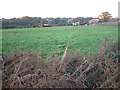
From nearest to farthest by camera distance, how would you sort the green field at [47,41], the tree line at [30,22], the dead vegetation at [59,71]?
the dead vegetation at [59,71], the green field at [47,41], the tree line at [30,22]

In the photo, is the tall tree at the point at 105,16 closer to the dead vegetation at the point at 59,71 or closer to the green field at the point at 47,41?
the green field at the point at 47,41

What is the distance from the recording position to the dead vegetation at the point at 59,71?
9.81 feet

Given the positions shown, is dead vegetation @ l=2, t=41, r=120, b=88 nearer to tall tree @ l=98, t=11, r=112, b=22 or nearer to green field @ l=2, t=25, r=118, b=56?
green field @ l=2, t=25, r=118, b=56

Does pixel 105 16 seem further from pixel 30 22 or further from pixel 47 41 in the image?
pixel 30 22

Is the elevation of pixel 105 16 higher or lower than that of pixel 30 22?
higher

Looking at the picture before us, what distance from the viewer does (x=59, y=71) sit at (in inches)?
134

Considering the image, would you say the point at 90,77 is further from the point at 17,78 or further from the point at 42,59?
the point at 17,78

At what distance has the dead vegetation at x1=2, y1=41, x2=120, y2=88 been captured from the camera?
299cm

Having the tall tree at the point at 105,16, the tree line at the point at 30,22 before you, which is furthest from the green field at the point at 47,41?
the tall tree at the point at 105,16

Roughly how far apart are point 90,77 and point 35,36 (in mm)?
6225

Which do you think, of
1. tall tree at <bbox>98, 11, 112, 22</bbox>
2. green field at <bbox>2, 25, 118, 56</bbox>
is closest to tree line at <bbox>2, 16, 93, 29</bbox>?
green field at <bbox>2, 25, 118, 56</bbox>

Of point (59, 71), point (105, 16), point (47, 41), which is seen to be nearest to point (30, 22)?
point (47, 41)

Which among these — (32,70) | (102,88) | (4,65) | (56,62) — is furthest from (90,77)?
(4,65)

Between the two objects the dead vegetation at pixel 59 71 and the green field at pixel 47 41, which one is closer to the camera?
the dead vegetation at pixel 59 71
